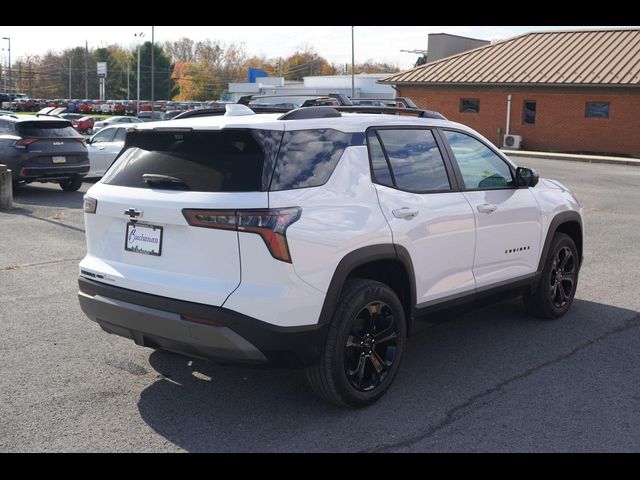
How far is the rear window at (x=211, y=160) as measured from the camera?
3994mm

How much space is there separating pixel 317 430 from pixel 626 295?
4566 mm

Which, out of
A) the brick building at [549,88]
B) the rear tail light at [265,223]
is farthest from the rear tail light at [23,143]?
the brick building at [549,88]

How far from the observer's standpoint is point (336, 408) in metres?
4.41

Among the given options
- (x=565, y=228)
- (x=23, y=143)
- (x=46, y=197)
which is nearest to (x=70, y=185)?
(x=46, y=197)

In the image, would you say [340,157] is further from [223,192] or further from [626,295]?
[626,295]

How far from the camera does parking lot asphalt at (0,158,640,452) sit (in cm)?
399

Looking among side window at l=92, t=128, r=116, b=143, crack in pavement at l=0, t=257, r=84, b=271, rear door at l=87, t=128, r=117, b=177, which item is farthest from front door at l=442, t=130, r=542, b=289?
side window at l=92, t=128, r=116, b=143

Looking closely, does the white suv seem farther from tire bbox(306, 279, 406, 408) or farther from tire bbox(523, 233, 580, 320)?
tire bbox(523, 233, 580, 320)

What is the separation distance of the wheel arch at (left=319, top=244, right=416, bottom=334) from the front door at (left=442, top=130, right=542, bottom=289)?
84cm

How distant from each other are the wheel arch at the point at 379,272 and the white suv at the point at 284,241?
1 centimetres

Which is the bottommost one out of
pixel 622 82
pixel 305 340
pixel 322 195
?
pixel 305 340

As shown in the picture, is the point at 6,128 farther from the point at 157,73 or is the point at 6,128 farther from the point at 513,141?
the point at 157,73

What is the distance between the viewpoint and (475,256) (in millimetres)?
5305

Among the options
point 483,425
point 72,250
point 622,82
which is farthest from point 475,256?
point 622,82
